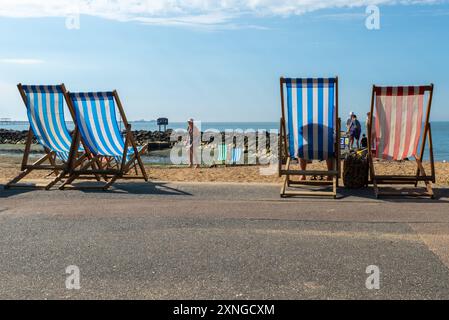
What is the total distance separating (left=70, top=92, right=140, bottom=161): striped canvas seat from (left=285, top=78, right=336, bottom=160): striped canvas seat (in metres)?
2.53

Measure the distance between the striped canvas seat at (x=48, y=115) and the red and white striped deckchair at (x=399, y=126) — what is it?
4.40 metres

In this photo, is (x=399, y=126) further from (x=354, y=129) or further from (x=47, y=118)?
(x=354, y=129)

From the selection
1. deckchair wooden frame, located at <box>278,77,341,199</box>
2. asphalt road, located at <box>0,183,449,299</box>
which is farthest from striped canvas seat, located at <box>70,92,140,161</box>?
deckchair wooden frame, located at <box>278,77,341,199</box>

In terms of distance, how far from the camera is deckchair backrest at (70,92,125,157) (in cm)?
737

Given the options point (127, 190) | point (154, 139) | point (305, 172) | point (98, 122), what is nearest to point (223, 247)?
point (305, 172)

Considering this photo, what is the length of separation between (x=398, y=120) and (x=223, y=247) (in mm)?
3743

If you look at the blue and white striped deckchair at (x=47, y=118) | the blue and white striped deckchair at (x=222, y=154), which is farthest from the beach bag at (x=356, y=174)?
the blue and white striped deckchair at (x=222, y=154)

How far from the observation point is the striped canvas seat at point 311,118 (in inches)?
263

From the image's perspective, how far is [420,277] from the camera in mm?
3375

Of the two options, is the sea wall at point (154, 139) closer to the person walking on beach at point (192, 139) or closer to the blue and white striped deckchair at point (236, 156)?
the person walking on beach at point (192, 139)

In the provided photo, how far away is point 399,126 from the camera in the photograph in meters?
6.77

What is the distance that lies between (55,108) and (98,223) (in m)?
3.17
